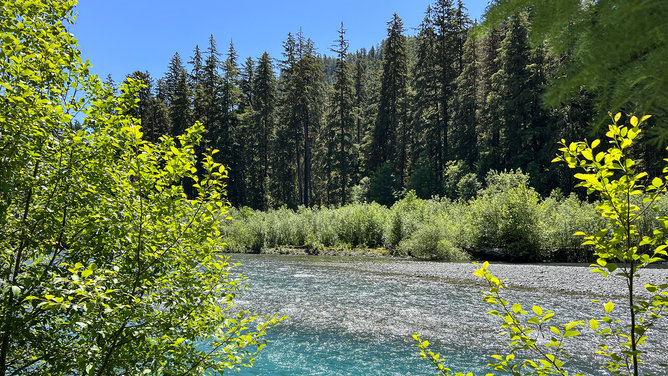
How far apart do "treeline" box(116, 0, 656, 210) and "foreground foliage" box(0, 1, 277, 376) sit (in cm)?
3171

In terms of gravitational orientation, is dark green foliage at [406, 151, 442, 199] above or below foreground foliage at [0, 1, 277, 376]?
above

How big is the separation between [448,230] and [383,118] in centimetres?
2771

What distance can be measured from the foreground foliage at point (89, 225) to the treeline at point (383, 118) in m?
31.7

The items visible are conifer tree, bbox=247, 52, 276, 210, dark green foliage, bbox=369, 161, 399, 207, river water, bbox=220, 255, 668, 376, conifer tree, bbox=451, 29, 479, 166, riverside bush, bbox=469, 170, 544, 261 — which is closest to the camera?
river water, bbox=220, 255, 668, 376

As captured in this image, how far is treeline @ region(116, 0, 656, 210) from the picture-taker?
33.5 m

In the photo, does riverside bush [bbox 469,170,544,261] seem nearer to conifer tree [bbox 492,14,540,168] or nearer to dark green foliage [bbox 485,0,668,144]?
conifer tree [bbox 492,14,540,168]

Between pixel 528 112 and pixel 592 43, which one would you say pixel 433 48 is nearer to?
pixel 528 112

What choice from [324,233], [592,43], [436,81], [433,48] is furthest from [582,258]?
[433,48]

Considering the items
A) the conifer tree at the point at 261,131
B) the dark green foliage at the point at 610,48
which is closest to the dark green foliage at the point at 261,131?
the conifer tree at the point at 261,131

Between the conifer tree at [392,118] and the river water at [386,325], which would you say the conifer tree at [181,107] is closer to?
the conifer tree at [392,118]

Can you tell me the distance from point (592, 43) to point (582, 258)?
20680 millimetres

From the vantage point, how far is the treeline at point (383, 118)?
33531 millimetres

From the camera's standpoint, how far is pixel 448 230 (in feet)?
67.5

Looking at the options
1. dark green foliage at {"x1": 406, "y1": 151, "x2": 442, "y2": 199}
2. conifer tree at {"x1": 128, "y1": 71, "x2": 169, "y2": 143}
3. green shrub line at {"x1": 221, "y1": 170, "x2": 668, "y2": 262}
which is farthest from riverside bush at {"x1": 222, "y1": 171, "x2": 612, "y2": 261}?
conifer tree at {"x1": 128, "y1": 71, "x2": 169, "y2": 143}
